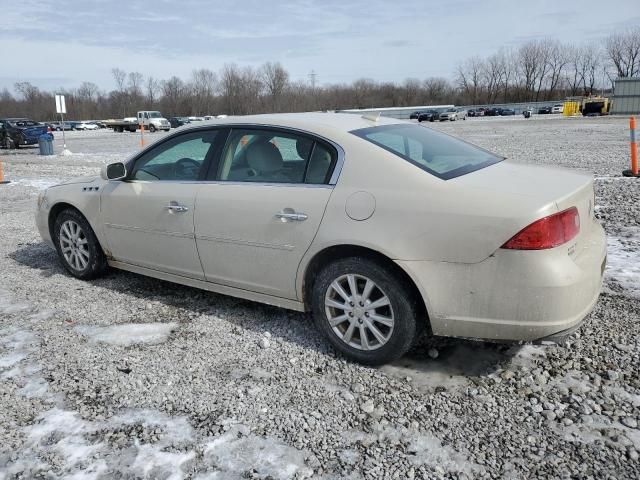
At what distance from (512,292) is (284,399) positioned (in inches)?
56.3

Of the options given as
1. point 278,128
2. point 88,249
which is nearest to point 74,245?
point 88,249

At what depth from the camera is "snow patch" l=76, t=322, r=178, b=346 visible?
153 inches

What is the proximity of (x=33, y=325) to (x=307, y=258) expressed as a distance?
2389mm

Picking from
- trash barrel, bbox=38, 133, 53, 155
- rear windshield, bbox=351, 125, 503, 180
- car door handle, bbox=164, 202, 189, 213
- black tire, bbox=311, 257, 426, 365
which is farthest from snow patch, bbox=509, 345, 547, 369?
trash barrel, bbox=38, 133, 53, 155

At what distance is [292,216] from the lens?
3479 millimetres

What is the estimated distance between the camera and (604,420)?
273 cm

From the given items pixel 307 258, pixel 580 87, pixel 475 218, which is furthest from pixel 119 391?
pixel 580 87

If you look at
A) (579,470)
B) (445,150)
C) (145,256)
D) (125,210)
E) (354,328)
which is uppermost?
(445,150)

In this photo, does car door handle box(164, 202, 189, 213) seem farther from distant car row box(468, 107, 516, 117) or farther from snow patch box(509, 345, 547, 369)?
distant car row box(468, 107, 516, 117)

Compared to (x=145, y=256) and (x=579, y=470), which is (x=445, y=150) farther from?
(x=145, y=256)

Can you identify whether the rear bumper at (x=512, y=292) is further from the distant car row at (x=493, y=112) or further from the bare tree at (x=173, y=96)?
the bare tree at (x=173, y=96)

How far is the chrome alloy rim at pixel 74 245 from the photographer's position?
202 inches

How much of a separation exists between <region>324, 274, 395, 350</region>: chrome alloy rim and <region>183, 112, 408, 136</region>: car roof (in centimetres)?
105

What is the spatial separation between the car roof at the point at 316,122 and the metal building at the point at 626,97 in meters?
57.0
